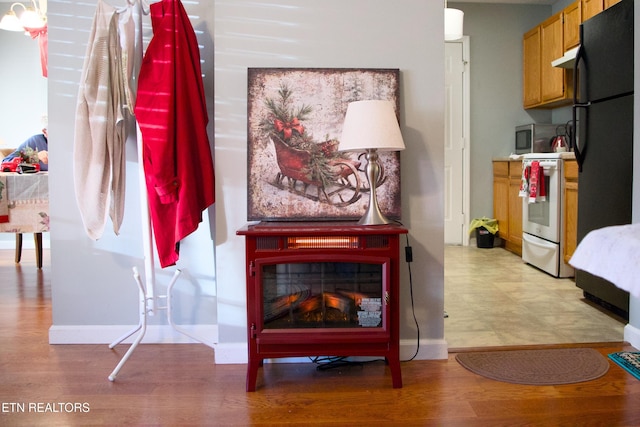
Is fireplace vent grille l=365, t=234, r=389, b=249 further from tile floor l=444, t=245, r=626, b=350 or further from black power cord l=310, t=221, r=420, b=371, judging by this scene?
tile floor l=444, t=245, r=626, b=350

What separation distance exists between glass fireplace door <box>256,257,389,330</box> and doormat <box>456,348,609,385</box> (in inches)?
23.3

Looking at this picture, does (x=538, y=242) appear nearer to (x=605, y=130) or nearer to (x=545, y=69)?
(x=605, y=130)

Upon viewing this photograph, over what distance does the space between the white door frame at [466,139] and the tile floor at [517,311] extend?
1151mm

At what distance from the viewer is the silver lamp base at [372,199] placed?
2.31 meters

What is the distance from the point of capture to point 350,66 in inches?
98.7

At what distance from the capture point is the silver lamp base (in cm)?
231

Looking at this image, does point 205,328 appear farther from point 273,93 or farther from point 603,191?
point 603,191

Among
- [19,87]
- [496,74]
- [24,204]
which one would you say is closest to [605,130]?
[496,74]

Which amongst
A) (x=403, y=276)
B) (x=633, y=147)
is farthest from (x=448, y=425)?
(x=633, y=147)

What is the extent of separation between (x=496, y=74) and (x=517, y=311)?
3.35 m

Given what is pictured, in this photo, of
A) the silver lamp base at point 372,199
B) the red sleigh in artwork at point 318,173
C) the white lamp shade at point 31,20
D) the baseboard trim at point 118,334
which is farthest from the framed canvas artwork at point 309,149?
the white lamp shade at point 31,20

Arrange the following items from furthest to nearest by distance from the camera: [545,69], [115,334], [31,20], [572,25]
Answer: [545,69] → [572,25] → [31,20] → [115,334]

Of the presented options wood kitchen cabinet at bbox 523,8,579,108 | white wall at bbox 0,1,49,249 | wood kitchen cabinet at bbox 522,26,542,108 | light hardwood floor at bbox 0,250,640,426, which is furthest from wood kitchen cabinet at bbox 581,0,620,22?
white wall at bbox 0,1,49,249

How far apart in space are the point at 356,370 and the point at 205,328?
0.89 meters
